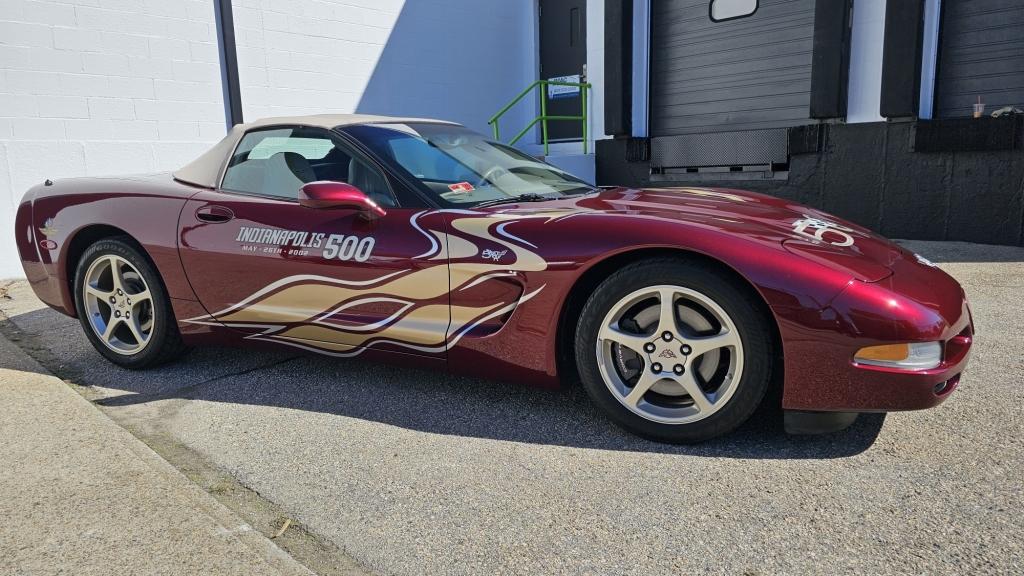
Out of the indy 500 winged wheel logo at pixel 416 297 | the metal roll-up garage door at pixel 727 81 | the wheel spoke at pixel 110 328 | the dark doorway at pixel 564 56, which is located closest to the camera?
the indy 500 winged wheel logo at pixel 416 297

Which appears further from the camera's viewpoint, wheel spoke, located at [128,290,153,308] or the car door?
wheel spoke, located at [128,290,153,308]

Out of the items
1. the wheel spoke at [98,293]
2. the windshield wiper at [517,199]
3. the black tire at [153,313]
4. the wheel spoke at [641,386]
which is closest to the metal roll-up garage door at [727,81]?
the windshield wiper at [517,199]

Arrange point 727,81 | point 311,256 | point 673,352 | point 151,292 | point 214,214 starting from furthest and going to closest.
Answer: point 727,81
point 151,292
point 214,214
point 311,256
point 673,352

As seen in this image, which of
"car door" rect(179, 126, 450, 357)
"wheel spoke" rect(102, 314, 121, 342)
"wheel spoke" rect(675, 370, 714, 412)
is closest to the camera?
"wheel spoke" rect(675, 370, 714, 412)

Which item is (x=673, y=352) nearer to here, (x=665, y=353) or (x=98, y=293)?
(x=665, y=353)

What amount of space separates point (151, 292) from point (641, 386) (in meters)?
2.48

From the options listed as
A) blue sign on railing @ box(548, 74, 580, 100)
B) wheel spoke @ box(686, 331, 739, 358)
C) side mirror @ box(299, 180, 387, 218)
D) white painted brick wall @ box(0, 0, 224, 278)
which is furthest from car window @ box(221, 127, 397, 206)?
blue sign on railing @ box(548, 74, 580, 100)

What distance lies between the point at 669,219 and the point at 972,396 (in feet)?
5.03

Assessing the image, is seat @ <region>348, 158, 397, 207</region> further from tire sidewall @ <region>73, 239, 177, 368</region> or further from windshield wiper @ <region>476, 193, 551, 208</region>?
tire sidewall @ <region>73, 239, 177, 368</region>

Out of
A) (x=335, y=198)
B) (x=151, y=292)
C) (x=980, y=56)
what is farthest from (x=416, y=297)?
(x=980, y=56)

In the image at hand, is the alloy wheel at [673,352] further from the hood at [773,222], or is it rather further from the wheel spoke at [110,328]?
the wheel spoke at [110,328]

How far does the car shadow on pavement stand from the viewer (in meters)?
2.51

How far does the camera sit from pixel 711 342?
93.7 inches

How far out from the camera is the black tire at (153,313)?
348 cm
